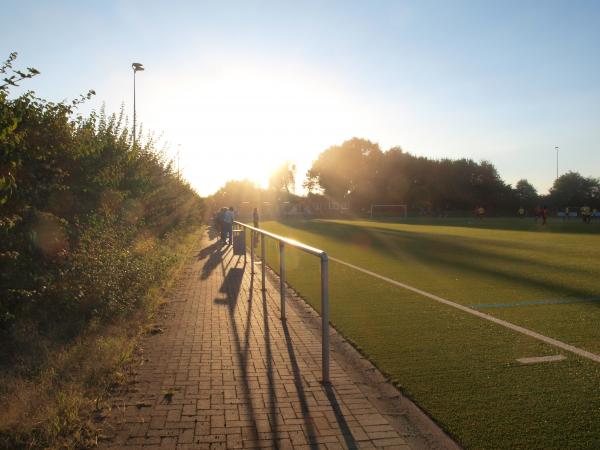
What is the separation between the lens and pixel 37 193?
20.2 ft

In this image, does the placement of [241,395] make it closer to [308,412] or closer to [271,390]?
[271,390]

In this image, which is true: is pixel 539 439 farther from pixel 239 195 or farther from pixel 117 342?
pixel 239 195

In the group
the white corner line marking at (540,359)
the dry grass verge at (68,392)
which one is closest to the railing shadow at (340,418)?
the dry grass verge at (68,392)

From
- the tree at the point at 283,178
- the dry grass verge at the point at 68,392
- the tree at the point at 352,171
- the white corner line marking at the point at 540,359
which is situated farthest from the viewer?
the tree at the point at 283,178

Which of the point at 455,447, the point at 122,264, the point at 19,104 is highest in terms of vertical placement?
the point at 19,104

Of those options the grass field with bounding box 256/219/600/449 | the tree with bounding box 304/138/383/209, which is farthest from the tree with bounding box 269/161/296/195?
the grass field with bounding box 256/219/600/449

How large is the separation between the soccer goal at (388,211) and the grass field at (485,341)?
2641 inches

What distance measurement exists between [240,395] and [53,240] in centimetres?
316

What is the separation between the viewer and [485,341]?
6414mm

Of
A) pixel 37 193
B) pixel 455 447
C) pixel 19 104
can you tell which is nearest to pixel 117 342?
pixel 37 193

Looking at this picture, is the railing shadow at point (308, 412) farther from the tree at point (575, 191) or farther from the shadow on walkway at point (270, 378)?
the tree at point (575, 191)

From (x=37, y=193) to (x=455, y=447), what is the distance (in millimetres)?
5037

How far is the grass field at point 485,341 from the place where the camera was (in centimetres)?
407

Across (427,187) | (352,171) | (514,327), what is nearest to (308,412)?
(514,327)
